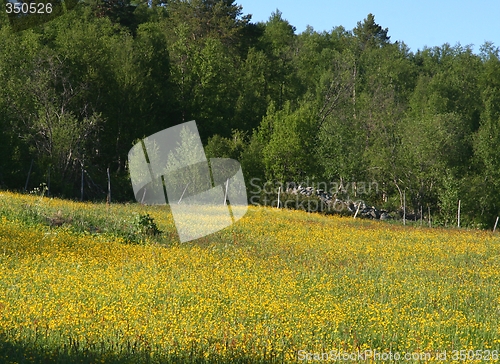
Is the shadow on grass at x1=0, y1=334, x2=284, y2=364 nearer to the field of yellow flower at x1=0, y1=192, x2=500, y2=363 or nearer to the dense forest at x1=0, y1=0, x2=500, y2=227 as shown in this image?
the field of yellow flower at x1=0, y1=192, x2=500, y2=363

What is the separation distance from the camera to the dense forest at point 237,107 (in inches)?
1656

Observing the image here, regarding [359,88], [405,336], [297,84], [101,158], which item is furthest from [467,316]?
[359,88]

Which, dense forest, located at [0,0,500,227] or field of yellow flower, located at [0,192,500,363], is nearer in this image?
field of yellow flower, located at [0,192,500,363]

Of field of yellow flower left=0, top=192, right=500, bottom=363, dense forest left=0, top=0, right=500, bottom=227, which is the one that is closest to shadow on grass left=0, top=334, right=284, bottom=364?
field of yellow flower left=0, top=192, right=500, bottom=363

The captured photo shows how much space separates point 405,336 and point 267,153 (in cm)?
3500

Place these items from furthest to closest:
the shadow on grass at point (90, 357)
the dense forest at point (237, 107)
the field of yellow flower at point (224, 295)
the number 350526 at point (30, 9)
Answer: the dense forest at point (237, 107) → the number 350526 at point (30, 9) → the field of yellow flower at point (224, 295) → the shadow on grass at point (90, 357)

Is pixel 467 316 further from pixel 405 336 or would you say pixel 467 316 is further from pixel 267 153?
pixel 267 153

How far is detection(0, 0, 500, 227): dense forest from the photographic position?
1656 inches

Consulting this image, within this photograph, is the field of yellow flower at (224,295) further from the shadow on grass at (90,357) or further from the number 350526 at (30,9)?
the number 350526 at (30,9)

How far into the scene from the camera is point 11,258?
50.5ft

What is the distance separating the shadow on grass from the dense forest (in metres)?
28.6

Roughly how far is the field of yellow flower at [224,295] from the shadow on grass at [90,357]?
2cm

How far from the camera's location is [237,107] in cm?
5816

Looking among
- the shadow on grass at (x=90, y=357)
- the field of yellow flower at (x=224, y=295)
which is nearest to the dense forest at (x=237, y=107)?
the field of yellow flower at (x=224, y=295)
